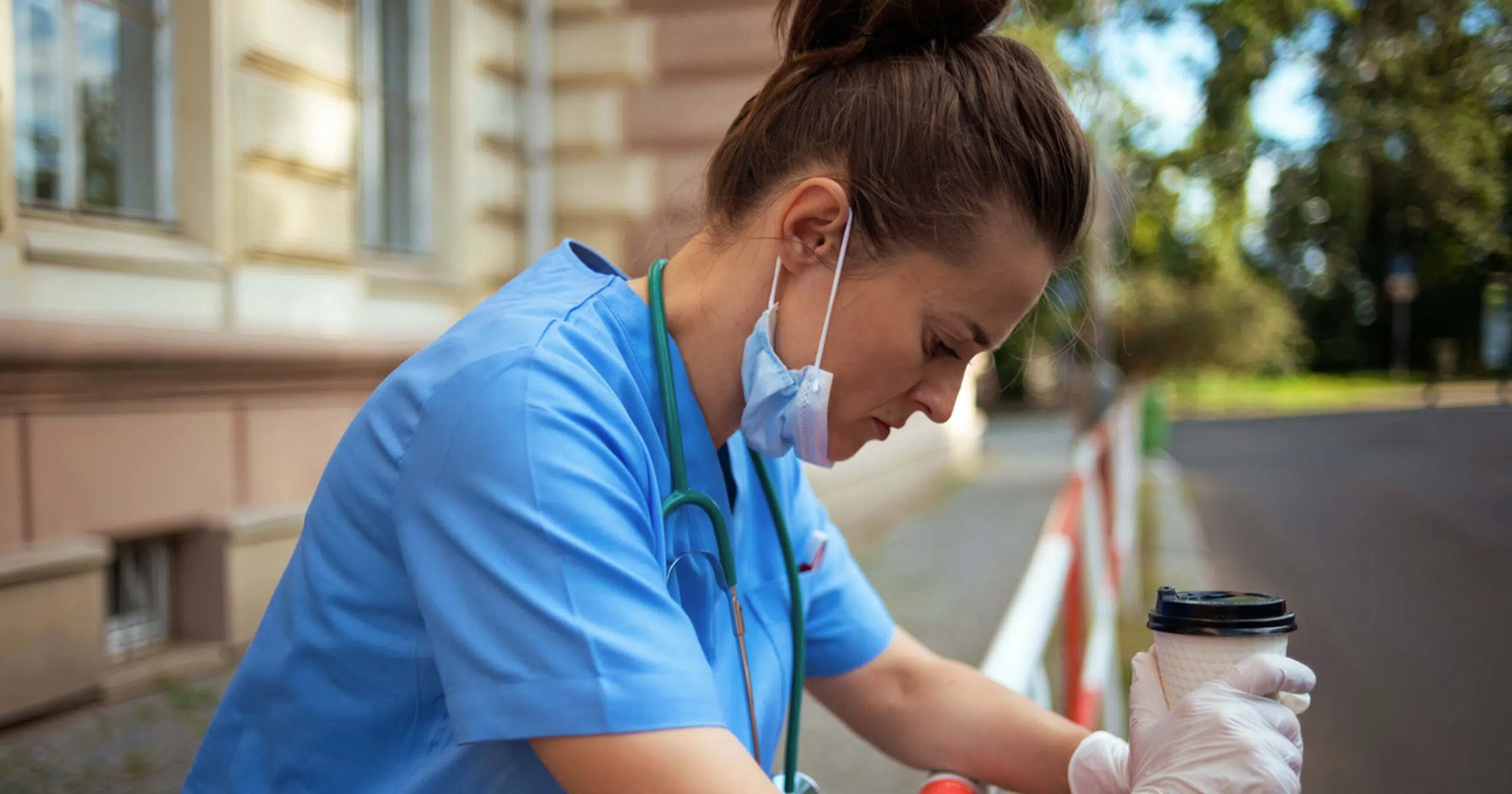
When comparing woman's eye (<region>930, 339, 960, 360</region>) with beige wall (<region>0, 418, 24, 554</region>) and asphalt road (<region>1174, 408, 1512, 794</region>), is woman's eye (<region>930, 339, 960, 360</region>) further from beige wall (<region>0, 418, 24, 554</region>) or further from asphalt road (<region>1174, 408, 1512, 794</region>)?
beige wall (<region>0, 418, 24, 554</region>)

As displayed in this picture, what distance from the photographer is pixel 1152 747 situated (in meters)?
1.12

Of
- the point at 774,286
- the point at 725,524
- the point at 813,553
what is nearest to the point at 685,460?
the point at 725,524

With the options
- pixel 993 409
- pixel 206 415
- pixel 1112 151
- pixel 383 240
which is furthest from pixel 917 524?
pixel 993 409

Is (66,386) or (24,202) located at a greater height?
(24,202)

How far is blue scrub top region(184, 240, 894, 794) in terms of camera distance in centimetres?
94

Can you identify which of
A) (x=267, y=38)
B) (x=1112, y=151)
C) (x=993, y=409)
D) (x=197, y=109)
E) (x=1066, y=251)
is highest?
(x=267, y=38)

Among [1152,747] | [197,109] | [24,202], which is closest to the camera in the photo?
[1152,747]

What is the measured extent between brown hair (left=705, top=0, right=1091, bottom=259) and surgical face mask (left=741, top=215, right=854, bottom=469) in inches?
5.0

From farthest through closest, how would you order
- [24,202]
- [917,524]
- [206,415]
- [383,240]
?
1. [917,524]
2. [383,240]
3. [206,415]
4. [24,202]

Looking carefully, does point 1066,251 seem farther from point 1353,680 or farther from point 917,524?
point 917,524

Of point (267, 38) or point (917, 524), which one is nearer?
point (267, 38)

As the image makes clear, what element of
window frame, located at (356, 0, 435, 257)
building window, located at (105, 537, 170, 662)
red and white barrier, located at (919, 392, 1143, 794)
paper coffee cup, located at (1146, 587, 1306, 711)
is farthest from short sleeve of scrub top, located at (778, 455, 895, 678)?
window frame, located at (356, 0, 435, 257)

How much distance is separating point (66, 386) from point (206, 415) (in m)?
0.55

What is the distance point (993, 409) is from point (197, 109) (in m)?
22.7
